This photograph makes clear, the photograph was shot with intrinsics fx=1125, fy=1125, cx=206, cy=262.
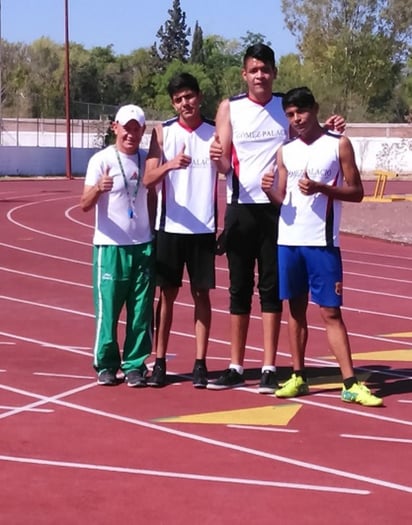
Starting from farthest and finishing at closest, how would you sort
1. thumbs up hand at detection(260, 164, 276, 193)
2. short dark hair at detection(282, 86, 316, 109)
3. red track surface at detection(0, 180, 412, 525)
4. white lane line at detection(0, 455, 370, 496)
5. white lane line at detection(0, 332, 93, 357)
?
white lane line at detection(0, 332, 93, 357) < thumbs up hand at detection(260, 164, 276, 193) < short dark hair at detection(282, 86, 316, 109) < white lane line at detection(0, 455, 370, 496) < red track surface at detection(0, 180, 412, 525)

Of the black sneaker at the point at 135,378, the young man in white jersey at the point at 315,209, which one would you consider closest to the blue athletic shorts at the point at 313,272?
the young man in white jersey at the point at 315,209

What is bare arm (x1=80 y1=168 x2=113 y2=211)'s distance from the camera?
7.34 meters

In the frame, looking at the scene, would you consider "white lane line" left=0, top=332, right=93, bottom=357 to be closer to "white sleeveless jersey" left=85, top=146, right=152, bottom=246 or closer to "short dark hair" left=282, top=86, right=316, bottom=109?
"white sleeveless jersey" left=85, top=146, right=152, bottom=246

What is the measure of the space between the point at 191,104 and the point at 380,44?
71985mm

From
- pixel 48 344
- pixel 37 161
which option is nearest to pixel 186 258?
pixel 48 344

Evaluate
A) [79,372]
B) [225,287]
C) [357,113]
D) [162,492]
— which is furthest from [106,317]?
[357,113]

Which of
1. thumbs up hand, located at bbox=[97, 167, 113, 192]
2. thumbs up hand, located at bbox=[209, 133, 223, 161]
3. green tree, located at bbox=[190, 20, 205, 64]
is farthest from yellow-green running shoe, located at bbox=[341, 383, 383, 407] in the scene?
green tree, located at bbox=[190, 20, 205, 64]

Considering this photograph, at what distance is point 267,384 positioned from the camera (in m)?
7.42

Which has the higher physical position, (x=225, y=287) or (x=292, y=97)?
(x=292, y=97)

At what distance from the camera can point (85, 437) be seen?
622cm

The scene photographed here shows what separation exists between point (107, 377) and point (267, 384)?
1.09 metres

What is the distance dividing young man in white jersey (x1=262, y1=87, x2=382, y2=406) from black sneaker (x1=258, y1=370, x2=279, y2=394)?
0.49 meters

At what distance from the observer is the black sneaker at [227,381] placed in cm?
754

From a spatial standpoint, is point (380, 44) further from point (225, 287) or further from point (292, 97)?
point (292, 97)
